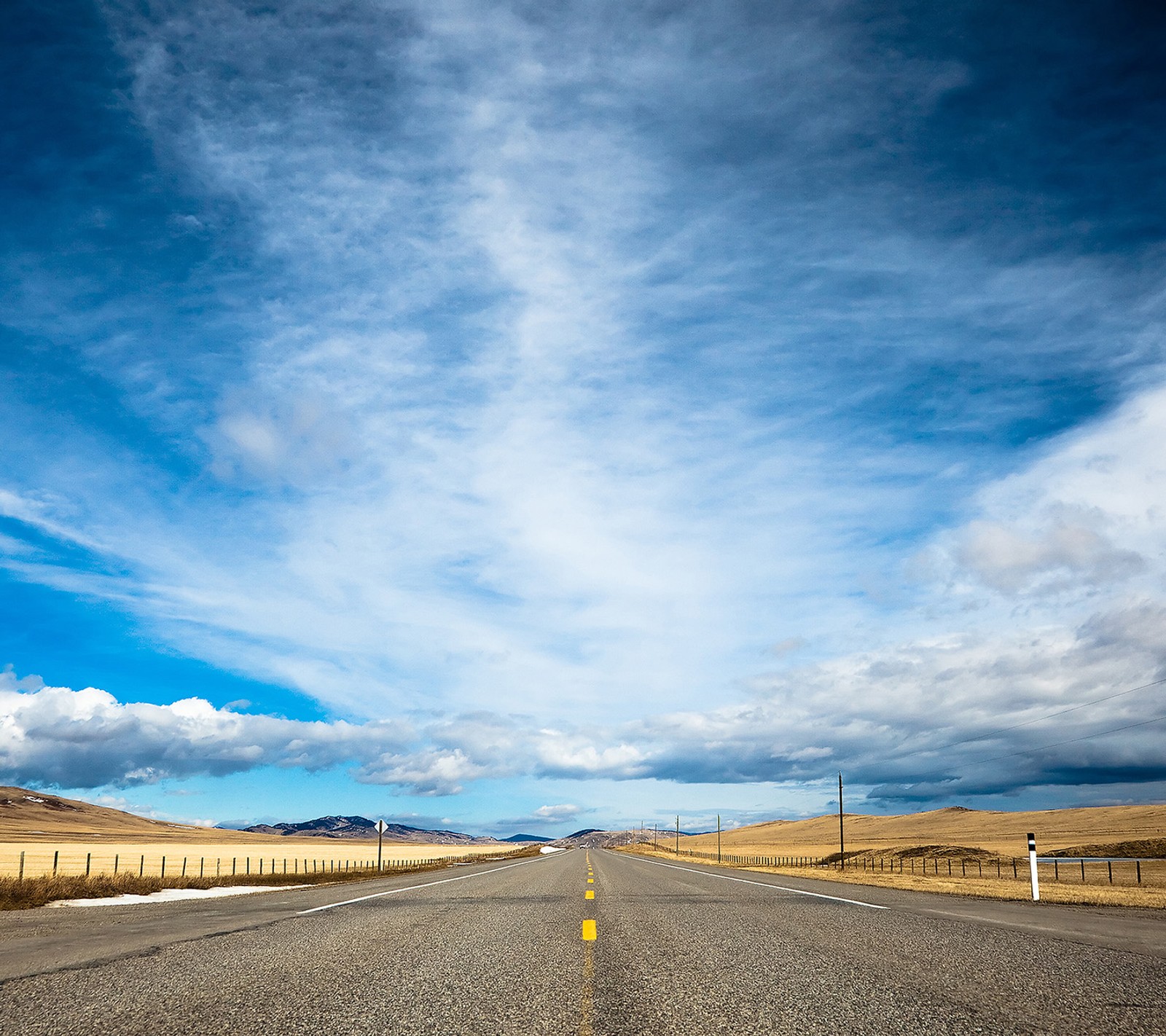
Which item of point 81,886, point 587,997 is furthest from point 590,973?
point 81,886

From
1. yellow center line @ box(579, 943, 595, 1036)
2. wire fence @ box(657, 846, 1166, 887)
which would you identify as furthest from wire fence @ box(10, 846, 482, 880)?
wire fence @ box(657, 846, 1166, 887)

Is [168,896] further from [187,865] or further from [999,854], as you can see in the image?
[999,854]

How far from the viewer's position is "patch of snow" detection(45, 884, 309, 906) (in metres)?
18.6

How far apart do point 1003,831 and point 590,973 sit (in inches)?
6622

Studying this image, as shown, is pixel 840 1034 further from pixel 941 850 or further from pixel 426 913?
pixel 941 850

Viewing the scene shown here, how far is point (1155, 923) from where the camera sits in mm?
11445

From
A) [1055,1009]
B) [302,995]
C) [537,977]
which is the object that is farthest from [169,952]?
[1055,1009]

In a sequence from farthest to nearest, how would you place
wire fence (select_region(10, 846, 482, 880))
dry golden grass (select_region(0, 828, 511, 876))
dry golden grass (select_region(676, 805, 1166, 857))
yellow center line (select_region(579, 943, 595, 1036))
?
1. dry golden grass (select_region(676, 805, 1166, 857))
2. dry golden grass (select_region(0, 828, 511, 876))
3. wire fence (select_region(10, 846, 482, 880))
4. yellow center line (select_region(579, 943, 595, 1036))

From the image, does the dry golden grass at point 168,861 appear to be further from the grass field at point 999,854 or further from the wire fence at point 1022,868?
the wire fence at point 1022,868

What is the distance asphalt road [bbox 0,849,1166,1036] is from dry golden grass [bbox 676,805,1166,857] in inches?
3880

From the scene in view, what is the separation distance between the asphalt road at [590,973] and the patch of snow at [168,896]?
6.56 meters

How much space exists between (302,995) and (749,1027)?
3342mm

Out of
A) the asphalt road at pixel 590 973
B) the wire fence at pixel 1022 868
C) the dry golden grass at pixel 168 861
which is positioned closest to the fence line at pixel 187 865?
the dry golden grass at pixel 168 861

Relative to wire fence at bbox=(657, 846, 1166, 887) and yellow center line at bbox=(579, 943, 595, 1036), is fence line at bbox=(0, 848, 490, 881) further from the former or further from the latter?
yellow center line at bbox=(579, 943, 595, 1036)
